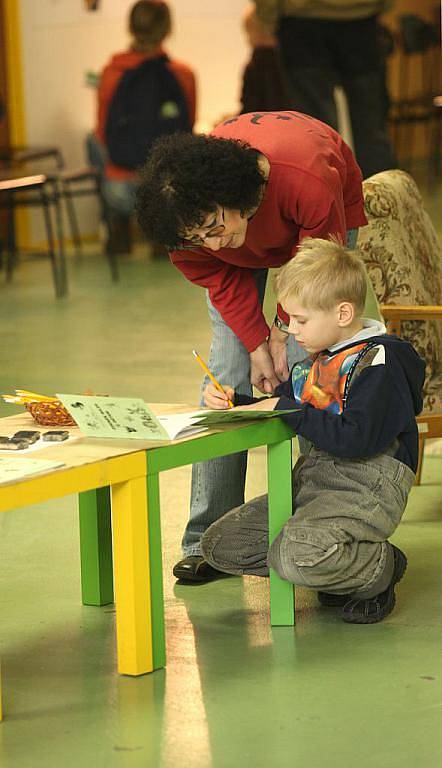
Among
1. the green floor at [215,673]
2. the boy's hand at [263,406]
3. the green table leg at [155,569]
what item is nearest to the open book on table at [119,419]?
the green table leg at [155,569]

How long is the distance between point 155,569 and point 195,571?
60cm

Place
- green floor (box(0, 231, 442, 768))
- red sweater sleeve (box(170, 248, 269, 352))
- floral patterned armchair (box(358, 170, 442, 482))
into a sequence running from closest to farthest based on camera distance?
1. green floor (box(0, 231, 442, 768))
2. red sweater sleeve (box(170, 248, 269, 352))
3. floral patterned armchair (box(358, 170, 442, 482))

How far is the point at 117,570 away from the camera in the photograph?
8.69 ft

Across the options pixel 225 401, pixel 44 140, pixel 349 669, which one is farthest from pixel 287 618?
pixel 44 140

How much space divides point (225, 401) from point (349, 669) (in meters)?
0.64

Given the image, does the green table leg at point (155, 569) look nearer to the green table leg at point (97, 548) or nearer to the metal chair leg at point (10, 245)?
the green table leg at point (97, 548)

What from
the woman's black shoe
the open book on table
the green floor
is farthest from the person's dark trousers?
the open book on table

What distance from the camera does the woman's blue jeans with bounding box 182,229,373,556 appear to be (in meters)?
3.29

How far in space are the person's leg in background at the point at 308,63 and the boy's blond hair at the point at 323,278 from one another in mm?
2993

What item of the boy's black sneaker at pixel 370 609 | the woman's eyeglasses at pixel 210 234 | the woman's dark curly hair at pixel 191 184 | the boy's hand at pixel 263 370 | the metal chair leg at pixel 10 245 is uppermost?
the woman's dark curly hair at pixel 191 184

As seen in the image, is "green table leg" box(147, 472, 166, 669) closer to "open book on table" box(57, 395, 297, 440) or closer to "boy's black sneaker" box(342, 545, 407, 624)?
"open book on table" box(57, 395, 297, 440)

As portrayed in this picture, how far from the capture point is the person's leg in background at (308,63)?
581 cm

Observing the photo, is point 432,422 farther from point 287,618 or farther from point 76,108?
point 76,108

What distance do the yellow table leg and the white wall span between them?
7.81m
